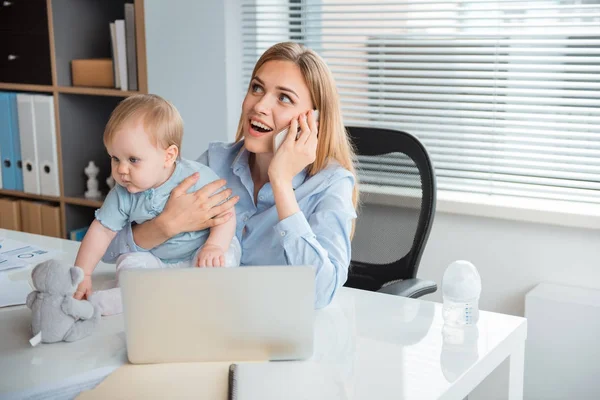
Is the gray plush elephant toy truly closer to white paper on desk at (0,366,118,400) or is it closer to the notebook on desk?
white paper on desk at (0,366,118,400)

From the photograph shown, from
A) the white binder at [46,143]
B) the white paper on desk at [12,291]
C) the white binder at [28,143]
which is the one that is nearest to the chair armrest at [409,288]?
the white paper on desk at [12,291]

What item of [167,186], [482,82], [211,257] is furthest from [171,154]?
[482,82]

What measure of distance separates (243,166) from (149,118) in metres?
0.39

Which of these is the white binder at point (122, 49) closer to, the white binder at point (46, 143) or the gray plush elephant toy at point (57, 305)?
the white binder at point (46, 143)

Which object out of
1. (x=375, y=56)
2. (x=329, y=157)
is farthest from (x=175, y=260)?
(x=375, y=56)

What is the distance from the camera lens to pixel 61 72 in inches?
125

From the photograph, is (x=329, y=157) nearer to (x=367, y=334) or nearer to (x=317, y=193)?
(x=317, y=193)

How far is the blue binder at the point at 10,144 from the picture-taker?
330 cm

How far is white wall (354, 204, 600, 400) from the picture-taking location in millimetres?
2299

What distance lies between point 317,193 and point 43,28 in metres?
2.07

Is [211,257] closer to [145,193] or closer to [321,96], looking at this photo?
[145,193]

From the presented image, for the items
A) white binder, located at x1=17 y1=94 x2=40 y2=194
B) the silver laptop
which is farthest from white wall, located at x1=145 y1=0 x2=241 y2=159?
the silver laptop

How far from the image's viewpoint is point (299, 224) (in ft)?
4.74

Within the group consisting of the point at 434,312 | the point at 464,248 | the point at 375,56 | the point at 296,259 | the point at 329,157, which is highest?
the point at 375,56
